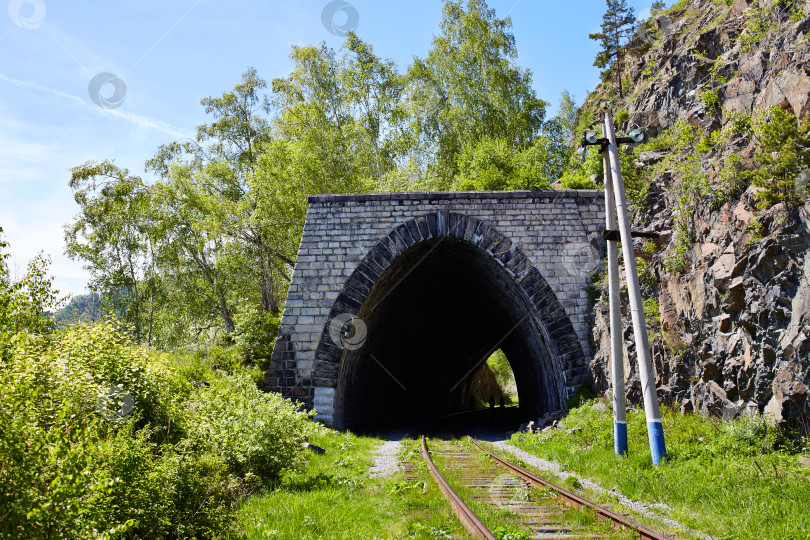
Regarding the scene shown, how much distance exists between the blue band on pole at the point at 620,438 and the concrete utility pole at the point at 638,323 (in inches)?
15.0

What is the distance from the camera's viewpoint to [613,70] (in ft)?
121

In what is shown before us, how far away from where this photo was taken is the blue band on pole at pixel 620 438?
8672 mm

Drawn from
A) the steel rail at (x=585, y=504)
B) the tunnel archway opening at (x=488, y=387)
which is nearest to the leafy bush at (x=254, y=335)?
the steel rail at (x=585, y=504)

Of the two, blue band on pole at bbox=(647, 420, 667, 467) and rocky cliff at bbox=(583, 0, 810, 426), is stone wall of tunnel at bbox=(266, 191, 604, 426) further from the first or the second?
blue band on pole at bbox=(647, 420, 667, 467)

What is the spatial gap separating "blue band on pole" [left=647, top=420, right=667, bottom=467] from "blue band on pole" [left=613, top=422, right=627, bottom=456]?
82 centimetres

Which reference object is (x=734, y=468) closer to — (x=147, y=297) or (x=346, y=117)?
(x=346, y=117)

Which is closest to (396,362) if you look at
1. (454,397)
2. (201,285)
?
(454,397)

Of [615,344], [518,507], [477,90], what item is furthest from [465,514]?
[477,90]

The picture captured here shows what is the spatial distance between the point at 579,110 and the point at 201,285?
30317 millimetres
